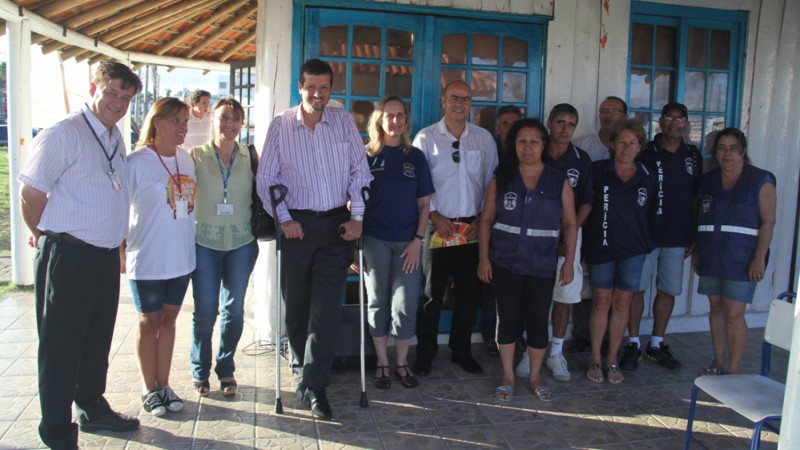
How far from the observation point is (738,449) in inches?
140

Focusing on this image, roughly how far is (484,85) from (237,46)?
5.38 meters

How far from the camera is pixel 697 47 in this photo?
5.54m

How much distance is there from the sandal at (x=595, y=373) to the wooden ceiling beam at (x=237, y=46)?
21.2 feet

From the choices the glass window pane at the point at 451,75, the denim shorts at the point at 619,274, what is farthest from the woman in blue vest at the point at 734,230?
the glass window pane at the point at 451,75

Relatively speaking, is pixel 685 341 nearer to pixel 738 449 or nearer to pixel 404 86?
pixel 738 449

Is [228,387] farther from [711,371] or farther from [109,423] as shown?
[711,371]

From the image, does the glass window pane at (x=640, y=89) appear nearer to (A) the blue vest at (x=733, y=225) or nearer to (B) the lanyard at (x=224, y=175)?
(A) the blue vest at (x=733, y=225)

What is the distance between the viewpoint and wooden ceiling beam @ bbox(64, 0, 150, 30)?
20.2 ft

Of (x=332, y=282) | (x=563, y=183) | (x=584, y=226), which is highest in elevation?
(x=563, y=183)

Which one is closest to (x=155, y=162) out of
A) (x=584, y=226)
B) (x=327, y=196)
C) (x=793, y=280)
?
(x=327, y=196)

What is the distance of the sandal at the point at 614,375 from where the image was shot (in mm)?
4477

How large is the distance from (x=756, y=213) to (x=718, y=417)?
1406 millimetres

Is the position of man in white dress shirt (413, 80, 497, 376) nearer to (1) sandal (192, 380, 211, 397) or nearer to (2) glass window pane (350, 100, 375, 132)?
(2) glass window pane (350, 100, 375, 132)

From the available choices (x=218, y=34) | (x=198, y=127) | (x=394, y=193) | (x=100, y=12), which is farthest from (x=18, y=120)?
(x=394, y=193)
